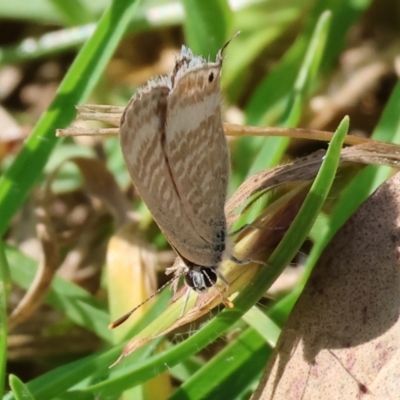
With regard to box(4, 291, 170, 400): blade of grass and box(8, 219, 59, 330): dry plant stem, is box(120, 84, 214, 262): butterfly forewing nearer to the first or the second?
box(4, 291, 170, 400): blade of grass

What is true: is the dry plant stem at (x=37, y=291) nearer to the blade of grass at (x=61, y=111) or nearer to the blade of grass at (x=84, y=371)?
the blade of grass at (x=61, y=111)

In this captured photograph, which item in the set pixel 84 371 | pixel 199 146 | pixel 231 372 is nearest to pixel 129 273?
pixel 84 371

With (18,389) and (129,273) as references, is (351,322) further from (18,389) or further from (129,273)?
(129,273)

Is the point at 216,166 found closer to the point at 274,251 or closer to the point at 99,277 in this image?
the point at 274,251

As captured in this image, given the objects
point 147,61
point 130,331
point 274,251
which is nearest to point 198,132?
point 274,251

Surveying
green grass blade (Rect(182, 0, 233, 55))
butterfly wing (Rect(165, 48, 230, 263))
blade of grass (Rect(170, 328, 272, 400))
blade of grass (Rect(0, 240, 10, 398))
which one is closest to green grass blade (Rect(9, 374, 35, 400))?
blade of grass (Rect(0, 240, 10, 398))

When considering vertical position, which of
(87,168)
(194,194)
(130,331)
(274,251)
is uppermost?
(87,168)
